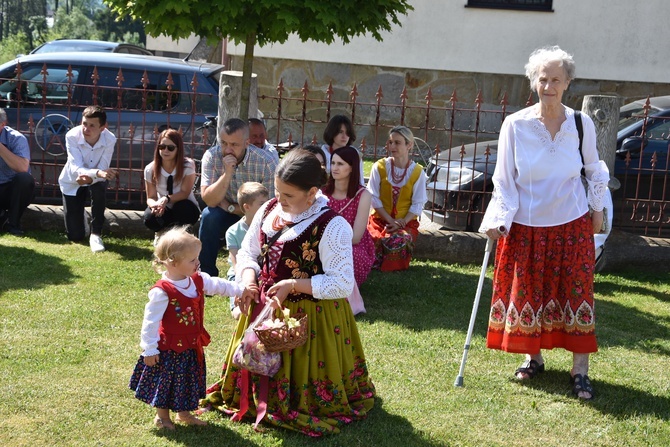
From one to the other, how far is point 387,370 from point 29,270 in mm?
3558

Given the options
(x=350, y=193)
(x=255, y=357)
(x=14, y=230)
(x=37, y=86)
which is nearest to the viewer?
(x=255, y=357)

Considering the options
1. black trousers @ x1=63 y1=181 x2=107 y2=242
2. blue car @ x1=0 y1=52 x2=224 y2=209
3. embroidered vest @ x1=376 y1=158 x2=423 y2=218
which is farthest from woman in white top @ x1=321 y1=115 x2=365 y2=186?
black trousers @ x1=63 y1=181 x2=107 y2=242

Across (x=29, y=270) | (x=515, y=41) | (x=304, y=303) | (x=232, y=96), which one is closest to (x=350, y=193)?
(x=232, y=96)

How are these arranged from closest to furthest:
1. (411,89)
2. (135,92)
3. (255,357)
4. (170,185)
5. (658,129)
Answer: (255,357)
(170,185)
(658,129)
(135,92)
(411,89)

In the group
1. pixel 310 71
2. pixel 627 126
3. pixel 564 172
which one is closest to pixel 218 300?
pixel 564 172

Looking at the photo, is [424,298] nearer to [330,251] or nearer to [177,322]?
[330,251]

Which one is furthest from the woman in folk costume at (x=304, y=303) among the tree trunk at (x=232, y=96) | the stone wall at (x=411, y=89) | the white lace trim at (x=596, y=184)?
the stone wall at (x=411, y=89)

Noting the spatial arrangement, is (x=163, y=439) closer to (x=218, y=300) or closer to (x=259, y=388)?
(x=259, y=388)

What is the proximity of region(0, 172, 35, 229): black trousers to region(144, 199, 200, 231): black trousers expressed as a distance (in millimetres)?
1528

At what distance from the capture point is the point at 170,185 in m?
8.05

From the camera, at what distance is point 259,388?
182 inches

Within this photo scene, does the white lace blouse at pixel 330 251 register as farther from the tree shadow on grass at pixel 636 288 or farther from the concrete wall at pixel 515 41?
the concrete wall at pixel 515 41

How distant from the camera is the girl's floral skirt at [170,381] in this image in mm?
4402

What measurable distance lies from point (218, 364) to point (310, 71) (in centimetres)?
1147
